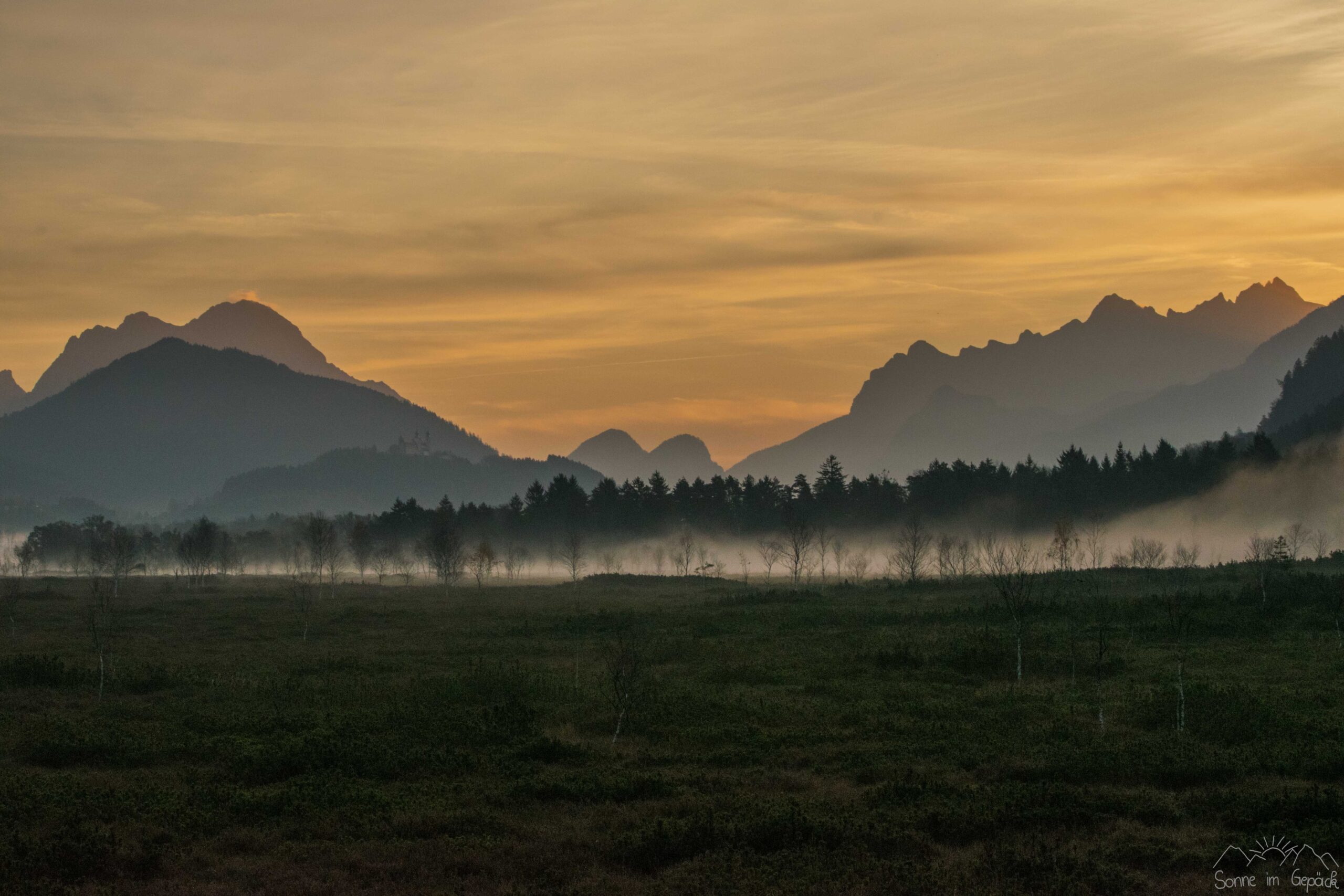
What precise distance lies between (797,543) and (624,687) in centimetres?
10286

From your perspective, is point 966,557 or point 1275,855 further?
point 966,557

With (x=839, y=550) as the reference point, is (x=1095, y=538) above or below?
above

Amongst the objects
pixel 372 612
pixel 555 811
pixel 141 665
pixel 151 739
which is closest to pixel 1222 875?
pixel 555 811

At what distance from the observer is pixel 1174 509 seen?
477 feet

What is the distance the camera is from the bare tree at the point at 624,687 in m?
34.4

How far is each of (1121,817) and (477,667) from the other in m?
29.1

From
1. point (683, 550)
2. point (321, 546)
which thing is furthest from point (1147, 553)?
point (321, 546)

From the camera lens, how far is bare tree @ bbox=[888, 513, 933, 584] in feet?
393

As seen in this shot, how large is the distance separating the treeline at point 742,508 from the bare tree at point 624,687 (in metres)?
93.9

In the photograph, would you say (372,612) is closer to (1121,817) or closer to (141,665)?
(141,665)

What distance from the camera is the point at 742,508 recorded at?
172000 millimetres

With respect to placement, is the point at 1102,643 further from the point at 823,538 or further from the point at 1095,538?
the point at 1095,538

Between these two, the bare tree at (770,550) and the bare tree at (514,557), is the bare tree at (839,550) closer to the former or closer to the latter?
the bare tree at (770,550)

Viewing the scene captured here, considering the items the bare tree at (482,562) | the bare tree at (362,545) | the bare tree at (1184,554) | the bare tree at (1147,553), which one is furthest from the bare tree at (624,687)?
the bare tree at (362,545)
